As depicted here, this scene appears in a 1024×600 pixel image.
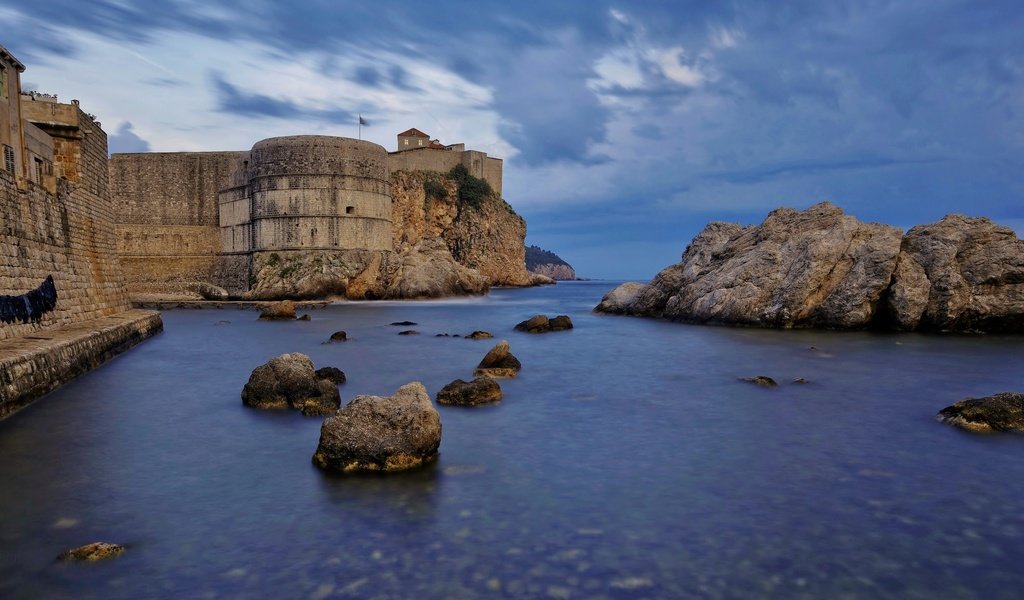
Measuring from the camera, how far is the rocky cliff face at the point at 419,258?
3150 cm

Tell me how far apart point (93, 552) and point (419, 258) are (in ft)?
104

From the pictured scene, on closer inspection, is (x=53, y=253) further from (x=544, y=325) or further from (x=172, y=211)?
(x=172, y=211)

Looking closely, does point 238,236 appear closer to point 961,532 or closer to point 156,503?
point 156,503

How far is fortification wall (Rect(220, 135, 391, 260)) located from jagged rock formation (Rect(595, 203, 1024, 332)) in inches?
700

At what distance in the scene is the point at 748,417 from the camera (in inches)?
314

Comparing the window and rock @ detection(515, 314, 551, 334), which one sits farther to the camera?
rock @ detection(515, 314, 551, 334)

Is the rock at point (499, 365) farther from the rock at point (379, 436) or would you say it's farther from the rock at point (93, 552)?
the rock at point (93, 552)

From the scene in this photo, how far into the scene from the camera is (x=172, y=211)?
36.1 meters

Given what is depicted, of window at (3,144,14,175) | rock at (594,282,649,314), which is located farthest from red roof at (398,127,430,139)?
window at (3,144,14,175)

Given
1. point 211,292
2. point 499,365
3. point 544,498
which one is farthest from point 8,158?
point 211,292

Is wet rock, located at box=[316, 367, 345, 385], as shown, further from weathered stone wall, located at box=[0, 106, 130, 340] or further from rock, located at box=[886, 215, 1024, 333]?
rock, located at box=[886, 215, 1024, 333]

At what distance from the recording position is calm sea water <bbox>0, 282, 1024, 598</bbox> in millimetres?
3836

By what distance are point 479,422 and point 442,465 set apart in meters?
1.71

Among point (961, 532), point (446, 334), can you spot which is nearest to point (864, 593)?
point (961, 532)
